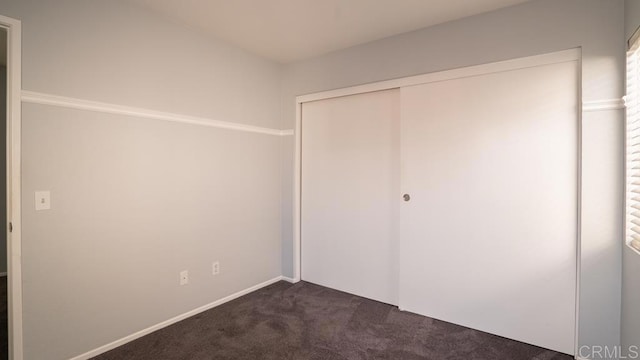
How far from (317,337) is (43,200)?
201cm

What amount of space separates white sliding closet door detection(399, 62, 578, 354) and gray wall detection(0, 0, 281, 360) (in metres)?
1.63

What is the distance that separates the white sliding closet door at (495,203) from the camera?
81.9 inches

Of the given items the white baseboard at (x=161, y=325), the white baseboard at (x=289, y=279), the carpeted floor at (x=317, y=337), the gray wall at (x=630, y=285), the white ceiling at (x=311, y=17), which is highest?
the white ceiling at (x=311, y=17)

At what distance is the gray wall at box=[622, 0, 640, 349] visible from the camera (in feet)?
5.36

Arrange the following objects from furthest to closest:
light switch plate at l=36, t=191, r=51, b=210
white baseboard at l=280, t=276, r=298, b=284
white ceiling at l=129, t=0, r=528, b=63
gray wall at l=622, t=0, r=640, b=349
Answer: white baseboard at l=280, t=276, r=298, b=284 → white ceiling at l=129, t=0, r=528, b=63 → light switch plate at l=36, t=191, r=51, b=210 → gray wall at l=622, t=0, r=640, b=349

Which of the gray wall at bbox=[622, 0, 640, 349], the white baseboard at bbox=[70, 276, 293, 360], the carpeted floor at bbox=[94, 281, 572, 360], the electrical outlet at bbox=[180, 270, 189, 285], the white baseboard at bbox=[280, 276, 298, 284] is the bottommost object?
the carpeted floor at bbox=[94, 281, 572, 360]

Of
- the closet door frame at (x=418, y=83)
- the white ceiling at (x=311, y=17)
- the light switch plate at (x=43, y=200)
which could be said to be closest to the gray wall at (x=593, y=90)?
the closet door frame at (x=418, y=83)

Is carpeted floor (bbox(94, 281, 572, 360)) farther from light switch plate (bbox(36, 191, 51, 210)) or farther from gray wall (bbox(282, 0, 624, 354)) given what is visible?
light switch plate (bbox(36, 191, 51, 210))

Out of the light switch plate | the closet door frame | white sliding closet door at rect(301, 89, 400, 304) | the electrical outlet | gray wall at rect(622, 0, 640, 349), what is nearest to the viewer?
gray wall at rect(622, 0, 640, 349)

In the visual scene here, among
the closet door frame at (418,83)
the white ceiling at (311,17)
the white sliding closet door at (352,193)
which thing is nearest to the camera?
A: the closet door frame at (418,83)

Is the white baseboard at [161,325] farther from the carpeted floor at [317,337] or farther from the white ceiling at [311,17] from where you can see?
the white ceiling at [311,17]

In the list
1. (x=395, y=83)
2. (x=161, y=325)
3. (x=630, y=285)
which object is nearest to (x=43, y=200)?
(x=161, y=325)

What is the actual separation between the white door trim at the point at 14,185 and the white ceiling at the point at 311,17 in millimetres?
833

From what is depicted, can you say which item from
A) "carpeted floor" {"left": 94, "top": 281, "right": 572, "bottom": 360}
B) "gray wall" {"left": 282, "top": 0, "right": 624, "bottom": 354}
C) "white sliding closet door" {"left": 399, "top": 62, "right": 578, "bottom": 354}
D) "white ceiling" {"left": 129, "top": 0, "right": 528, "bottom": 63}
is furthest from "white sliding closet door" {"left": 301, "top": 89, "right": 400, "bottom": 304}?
"gray wall" {"left": 282, "top": 0, "right": 624, "bottom": 354}
